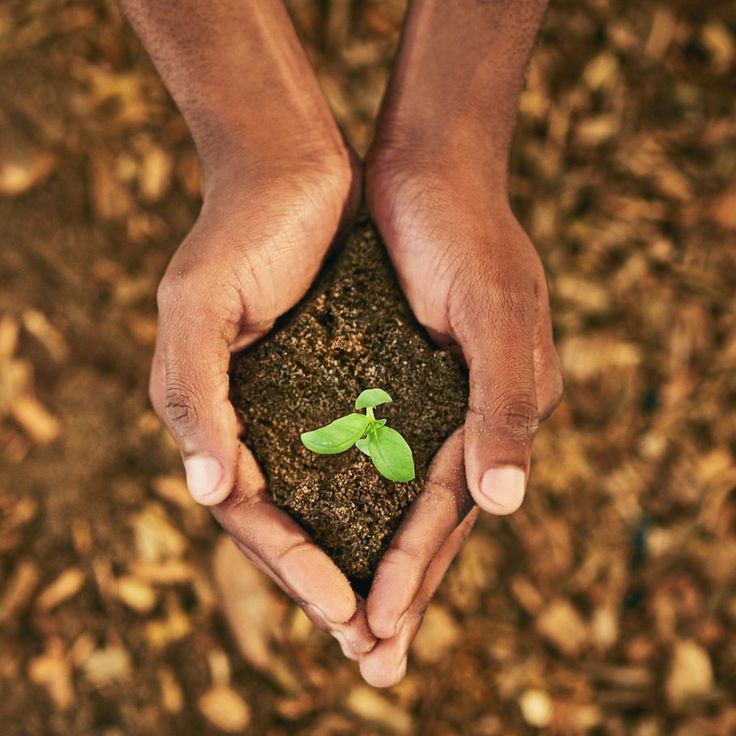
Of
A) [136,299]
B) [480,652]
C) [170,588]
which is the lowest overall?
[480,652]

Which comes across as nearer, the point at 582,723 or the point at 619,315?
the point at 582,723

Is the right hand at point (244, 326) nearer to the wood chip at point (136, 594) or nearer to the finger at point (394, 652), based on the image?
the finger at point (394, 652)

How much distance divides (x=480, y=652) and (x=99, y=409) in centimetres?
170

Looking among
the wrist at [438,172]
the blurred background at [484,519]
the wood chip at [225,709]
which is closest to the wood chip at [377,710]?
the blurred background at [484,519]

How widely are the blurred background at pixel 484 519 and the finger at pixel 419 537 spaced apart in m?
1.04

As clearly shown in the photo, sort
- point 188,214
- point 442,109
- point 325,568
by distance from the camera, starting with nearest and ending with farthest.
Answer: point 325,568, point 442,109, point 188,214

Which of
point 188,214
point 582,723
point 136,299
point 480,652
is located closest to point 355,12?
point 188,214

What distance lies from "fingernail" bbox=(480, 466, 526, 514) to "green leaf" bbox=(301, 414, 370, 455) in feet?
1.06

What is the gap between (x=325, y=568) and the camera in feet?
6.26

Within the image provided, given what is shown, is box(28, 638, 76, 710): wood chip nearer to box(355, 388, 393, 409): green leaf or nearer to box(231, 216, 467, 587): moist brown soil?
box(231, 216, 467, 587): moist brown soil

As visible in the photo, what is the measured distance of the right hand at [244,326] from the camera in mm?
1883

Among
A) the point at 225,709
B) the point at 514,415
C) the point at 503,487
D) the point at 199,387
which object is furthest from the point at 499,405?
the point at 225,709

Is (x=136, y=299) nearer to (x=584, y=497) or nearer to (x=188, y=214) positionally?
(x=188, y=214)

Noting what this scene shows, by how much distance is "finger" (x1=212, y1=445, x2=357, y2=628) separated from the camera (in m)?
1.89
